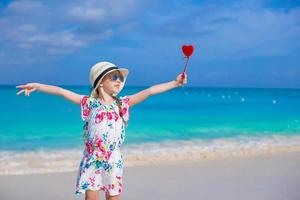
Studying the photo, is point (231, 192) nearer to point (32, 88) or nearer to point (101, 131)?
point (101, 131)

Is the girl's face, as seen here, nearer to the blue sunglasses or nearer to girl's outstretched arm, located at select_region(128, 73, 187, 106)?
the blue sunglasses

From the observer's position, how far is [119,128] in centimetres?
377

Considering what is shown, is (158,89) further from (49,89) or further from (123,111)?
(49,89)

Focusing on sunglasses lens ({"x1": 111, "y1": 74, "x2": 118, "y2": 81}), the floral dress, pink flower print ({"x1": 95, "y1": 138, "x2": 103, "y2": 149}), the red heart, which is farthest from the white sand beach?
the red heart

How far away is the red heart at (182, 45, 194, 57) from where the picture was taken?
3467mm

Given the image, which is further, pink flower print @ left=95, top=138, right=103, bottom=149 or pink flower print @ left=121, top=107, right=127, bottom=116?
pink flower print @ left=121, top=107, right=127, bottom=116

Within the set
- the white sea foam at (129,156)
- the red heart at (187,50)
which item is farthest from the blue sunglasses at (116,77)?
the white sea foam at (129,156)

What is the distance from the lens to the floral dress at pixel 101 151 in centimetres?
368

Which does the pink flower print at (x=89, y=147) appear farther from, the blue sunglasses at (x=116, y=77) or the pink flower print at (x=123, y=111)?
the blue sunglasses at (x=116, y=77)

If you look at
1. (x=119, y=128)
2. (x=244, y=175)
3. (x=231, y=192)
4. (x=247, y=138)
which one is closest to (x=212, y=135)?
(x=247, y=138)

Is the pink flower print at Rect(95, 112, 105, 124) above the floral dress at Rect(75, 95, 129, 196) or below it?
above

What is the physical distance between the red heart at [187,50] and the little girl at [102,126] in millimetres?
246

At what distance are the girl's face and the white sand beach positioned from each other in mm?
1844

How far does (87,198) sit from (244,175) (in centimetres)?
317
